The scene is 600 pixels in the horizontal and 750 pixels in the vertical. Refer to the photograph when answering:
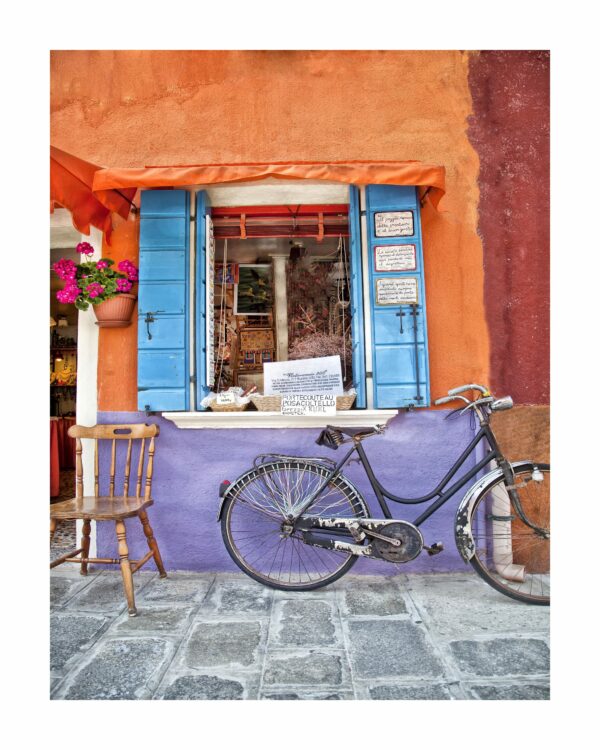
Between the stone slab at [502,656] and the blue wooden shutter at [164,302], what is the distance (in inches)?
91.4

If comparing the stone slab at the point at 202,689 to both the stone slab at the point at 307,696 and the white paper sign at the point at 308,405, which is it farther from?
the white paper sign at the point at 308,405

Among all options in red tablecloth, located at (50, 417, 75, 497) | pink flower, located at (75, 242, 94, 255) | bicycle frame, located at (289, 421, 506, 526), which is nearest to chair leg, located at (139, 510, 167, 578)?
bicycle frame, located at (289, 421, 506, 526)

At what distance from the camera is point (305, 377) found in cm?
379

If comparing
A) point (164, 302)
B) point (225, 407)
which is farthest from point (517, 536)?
point (164, 302)

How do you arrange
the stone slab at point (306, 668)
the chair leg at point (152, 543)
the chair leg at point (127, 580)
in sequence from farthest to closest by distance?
Answer: the chair leg at point (152, 543)
the chair leg at point (127, 580)
the stone slab at point (306, 668)

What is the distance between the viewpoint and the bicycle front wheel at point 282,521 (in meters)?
3.19

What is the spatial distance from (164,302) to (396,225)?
71.7 inches

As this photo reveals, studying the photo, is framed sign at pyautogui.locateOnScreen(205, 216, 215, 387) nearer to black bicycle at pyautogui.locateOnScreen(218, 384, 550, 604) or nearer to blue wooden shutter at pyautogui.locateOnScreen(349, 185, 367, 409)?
black bicycle at pyautogui.locateOnScreen(218, 384, 550, 604)

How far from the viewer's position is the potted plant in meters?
3.56

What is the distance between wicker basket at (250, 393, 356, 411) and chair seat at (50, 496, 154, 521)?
3.30 feet

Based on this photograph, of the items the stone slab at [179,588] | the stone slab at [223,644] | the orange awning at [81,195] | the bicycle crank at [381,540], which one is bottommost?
the stone slab at [179,588]

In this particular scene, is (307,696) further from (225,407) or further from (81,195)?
(81,195)

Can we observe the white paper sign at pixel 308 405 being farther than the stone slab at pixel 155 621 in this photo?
Yes

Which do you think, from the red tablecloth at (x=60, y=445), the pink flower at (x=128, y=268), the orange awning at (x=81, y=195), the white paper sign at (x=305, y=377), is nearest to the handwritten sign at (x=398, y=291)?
the white paper sign at (x=305, y=377)
